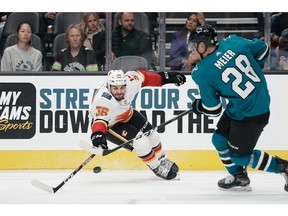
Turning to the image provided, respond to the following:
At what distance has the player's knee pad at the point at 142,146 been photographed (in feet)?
21.6

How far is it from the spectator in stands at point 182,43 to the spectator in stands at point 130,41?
177mm

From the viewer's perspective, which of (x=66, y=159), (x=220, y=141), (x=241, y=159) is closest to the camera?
(x=241, y=159)

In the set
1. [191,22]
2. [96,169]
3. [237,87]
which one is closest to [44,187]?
[96,169]

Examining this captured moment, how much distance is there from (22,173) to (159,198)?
1646mm

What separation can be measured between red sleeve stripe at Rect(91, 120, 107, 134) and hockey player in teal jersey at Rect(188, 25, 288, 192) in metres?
0.74

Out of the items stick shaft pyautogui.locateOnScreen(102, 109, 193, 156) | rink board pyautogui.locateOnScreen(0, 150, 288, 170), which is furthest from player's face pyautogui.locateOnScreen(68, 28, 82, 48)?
stick shaft pyautogui.locateOnScreen(102, 109, 193, 156)

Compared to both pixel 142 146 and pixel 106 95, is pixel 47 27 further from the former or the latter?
pixel 142 146

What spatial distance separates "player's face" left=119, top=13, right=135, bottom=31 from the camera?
24.1 feet

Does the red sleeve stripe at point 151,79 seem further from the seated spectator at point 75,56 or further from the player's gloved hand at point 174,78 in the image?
the seated spectator at point 75,56

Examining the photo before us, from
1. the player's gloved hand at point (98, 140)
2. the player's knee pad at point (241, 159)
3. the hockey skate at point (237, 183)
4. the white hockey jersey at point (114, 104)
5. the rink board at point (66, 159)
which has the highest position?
the white hockey jersey at point (114, 104)

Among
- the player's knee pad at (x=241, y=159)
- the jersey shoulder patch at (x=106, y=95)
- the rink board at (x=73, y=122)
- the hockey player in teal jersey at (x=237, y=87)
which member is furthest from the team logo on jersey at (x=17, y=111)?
the player's knee pad at (x=241, y=159)

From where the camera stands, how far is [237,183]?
6.18m

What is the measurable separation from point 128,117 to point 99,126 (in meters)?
0.51

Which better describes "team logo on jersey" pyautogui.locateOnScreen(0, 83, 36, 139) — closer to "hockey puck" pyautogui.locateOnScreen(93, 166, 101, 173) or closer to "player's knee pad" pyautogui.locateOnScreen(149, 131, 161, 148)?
"hockey puck" pyautogui.locateOnScreen(93, 166, 101, 173)
